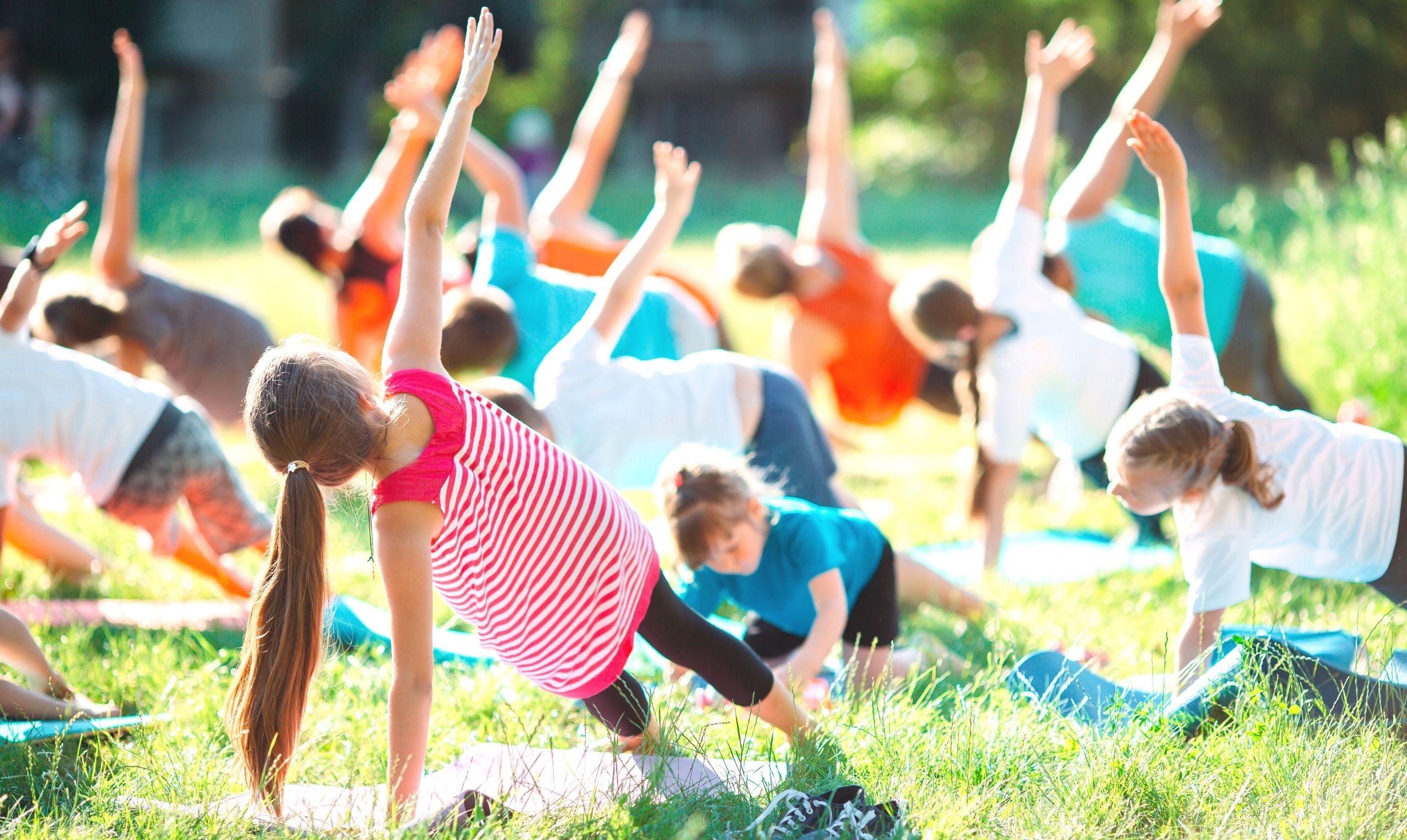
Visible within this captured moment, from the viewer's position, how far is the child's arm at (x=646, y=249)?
10.6 feet

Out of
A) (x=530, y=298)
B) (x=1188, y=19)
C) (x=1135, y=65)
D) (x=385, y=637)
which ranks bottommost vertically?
(x=385, y=637)

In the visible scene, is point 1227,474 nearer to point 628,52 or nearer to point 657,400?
point 657,400

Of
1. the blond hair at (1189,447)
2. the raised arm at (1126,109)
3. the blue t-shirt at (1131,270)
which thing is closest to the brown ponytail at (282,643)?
the blond hair at (1189,447)

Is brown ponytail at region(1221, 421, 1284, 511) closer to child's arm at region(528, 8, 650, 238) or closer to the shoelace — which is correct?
the shoelace

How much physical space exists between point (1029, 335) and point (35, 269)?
2993 millimetres

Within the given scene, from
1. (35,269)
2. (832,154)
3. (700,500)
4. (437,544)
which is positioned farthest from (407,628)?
(832,154)

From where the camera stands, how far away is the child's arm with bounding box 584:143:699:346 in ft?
10.6

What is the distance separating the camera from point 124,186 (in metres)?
4.51

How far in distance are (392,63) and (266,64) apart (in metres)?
2.17

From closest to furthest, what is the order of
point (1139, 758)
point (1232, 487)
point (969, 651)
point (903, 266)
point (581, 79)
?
point (1139, 758) → point (1232, 487) → point (969, 651) → point (903, 266) → point (581, 79)

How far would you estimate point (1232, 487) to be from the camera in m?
2.77

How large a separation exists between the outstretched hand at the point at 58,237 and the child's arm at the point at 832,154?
3339 millimetres

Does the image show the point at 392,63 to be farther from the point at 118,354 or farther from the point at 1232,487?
the point at 1232,487

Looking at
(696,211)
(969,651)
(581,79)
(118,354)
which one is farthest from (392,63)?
(969,651)
